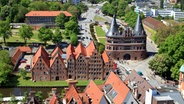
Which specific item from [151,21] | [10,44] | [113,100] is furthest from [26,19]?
[113,100]

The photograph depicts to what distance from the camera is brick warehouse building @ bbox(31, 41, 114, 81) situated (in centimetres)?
8781

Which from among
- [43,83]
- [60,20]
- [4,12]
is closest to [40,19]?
[60,20]

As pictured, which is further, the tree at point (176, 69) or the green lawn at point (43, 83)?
the tree at point (176, 69)

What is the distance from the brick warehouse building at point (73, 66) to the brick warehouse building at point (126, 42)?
64.2 feet

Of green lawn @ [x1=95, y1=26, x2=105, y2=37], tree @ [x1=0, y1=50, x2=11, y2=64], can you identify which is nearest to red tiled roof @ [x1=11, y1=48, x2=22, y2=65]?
tree @ [x1=0, y1=50, x2=11, y2=64]

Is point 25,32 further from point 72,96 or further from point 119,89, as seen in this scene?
point 72,96

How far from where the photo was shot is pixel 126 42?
362 ft

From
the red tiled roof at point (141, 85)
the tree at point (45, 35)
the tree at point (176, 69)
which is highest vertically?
the red tiled roof at point (141, 85)

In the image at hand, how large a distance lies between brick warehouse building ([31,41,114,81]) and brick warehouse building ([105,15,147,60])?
19579mm

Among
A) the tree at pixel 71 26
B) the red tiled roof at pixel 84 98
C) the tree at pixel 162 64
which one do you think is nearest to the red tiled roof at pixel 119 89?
the red tiled roof at pixel 84 98

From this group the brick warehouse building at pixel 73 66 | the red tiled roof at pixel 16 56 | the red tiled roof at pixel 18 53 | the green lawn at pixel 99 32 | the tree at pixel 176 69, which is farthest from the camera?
the green lawn at pixel 99 32

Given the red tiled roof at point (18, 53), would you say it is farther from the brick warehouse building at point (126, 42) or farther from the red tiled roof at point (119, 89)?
the red tiled roof at point (119, 89)

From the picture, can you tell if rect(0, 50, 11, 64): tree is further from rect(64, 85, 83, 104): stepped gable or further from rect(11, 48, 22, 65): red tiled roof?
rect(64, 85, 83, 104): stepped gable

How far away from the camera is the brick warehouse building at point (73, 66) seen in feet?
288
